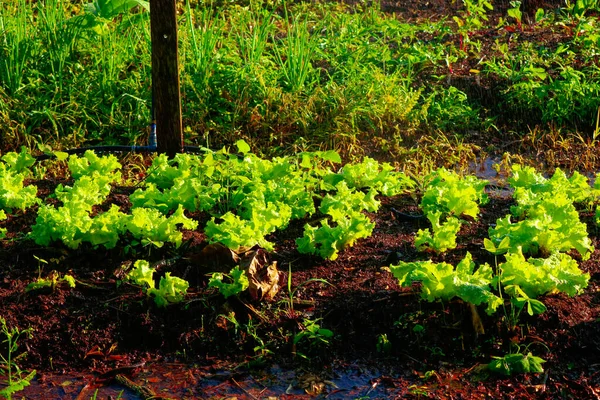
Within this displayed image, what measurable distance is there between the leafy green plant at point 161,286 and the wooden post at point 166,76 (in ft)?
5.20

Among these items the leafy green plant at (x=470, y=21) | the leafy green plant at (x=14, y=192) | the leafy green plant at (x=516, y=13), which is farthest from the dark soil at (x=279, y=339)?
the leafy green plant at (x=516, y=13)

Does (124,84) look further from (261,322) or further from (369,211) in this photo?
(261,322)

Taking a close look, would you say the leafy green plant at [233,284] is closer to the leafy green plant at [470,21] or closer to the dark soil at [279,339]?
the dark soil at [279,339]

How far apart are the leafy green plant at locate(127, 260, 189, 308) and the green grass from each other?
79.8 inches

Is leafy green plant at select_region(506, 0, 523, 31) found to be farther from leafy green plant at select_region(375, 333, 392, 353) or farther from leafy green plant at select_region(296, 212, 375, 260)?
leafy green plant at select_region(375, 333, 392, 353)

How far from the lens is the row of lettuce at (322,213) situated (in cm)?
380

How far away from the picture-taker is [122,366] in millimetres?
3758

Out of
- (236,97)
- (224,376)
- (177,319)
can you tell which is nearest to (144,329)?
(177,319)

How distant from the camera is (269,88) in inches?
260

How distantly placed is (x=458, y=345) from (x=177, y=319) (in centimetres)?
117

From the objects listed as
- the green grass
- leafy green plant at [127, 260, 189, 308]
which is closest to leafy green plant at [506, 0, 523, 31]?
the green grass

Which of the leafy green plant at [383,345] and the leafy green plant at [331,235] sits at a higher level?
the leafy green plant at [331,235]

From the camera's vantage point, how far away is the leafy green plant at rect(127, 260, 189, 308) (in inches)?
154

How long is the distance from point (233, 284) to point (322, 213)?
1082 millimetres
